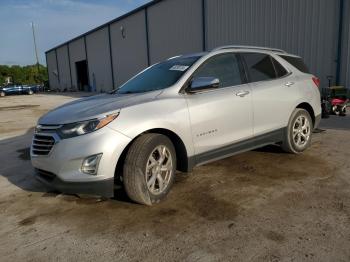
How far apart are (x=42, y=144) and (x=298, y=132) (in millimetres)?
3773

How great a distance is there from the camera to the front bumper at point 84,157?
3.19m

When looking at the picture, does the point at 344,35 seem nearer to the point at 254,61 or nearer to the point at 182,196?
the point at 254,61

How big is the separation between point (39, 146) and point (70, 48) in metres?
39.4

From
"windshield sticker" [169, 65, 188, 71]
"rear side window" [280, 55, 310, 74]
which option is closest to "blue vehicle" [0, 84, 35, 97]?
"windshield sticker" [169, 65, 188, 71]

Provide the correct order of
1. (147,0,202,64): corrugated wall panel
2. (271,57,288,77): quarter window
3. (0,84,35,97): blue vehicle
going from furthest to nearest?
(0,84,35,97): blue vehicle → (147,0,202,64): corrugated wall panel → (271,57,288,77): quarter window

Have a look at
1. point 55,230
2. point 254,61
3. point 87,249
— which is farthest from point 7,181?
point 254,61

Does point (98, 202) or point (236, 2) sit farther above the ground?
point (236, 2)

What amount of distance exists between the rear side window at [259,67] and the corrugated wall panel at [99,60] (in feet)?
84.1

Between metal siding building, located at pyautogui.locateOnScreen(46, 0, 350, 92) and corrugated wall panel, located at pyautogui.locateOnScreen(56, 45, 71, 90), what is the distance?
376 inches

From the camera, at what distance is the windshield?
4074 mm

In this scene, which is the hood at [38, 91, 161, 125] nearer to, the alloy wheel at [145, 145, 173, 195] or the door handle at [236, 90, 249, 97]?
the alloy wheel at [145, 145, 173, 195]

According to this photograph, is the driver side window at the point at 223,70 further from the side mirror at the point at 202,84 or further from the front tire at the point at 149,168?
the front tire at the point at 149,168

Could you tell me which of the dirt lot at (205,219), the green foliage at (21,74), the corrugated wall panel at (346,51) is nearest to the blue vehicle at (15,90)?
the green foliage at (21,74)

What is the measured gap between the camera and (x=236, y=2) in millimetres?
14680
